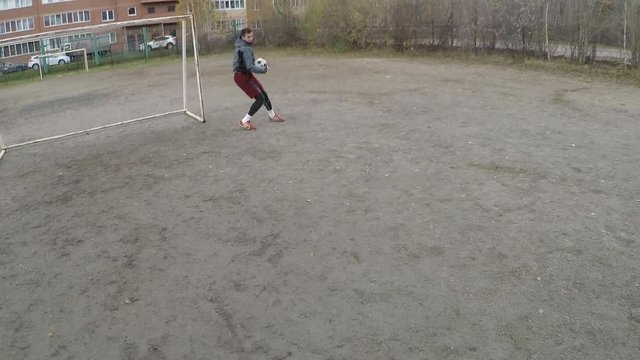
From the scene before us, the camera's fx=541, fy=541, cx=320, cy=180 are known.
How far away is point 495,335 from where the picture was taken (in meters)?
3.63

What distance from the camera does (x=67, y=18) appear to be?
5944 cm

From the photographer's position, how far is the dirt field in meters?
3.75

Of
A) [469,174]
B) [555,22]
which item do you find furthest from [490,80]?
[469,174]

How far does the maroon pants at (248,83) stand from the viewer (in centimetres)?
923

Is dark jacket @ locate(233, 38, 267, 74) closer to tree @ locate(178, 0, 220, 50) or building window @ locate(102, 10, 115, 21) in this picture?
tree @ locate(178, 0, 220, 50)

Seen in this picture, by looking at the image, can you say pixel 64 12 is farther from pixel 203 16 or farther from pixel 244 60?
pixel 244 60

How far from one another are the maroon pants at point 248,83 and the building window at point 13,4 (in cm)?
5985

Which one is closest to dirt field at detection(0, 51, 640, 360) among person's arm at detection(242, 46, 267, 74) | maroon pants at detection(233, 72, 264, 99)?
maroon pants at detection(233, 72, 264, 99)

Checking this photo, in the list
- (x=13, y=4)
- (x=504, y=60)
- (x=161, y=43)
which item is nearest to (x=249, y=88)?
(x=504, y=60)

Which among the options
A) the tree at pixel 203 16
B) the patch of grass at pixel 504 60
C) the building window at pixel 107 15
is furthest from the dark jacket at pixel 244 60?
the building window at pixel 107 15

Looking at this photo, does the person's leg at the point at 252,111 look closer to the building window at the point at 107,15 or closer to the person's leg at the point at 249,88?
the person's leg at the point at 249,88

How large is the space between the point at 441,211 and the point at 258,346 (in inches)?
107

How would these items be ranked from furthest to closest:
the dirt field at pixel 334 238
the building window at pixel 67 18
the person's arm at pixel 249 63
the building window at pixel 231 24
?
the building window at pixel 67 18 < the building window at pixel 231 24 < the person's arm at pixel 249 63 < the dirt field at pixel 334 238

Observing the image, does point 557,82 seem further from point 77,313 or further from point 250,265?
point 77,313
